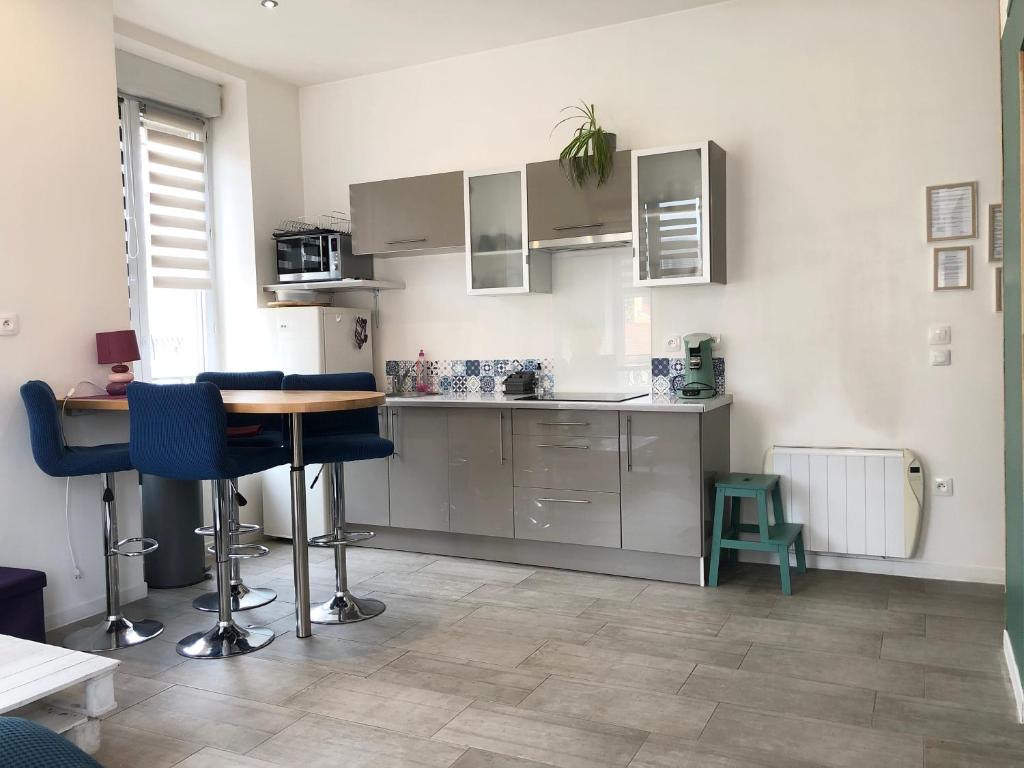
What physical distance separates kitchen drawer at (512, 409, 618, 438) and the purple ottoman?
2.31m

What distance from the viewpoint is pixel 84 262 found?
12.7 ft

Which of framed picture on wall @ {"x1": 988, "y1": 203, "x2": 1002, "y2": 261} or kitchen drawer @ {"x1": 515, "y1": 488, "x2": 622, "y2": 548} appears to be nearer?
framed picture on wall @ {"x1": 988, "y1": 203, "x2": 1002, "y2": 261}

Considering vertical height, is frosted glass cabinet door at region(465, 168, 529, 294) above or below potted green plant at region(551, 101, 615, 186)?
below

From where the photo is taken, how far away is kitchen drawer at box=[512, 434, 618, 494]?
4.25m

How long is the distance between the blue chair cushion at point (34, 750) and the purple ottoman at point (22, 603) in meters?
2.12

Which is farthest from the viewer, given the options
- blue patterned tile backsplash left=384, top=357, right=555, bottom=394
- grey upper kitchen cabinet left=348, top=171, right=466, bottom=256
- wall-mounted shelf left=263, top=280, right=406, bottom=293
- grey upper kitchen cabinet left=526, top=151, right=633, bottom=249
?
wall-mounted shelf left=263, top=280, right=406, bottom=293

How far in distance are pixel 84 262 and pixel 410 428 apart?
1.87 meters

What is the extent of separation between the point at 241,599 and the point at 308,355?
165 cm

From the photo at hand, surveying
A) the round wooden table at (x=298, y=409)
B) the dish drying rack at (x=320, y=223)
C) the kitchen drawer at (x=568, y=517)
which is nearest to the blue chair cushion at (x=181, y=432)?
the round wooden table at (x=298, y=409)

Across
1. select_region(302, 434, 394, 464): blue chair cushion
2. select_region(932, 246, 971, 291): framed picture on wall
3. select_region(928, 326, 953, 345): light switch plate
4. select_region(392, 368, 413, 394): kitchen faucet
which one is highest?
select_region(932, 246, 971, 291): framed picture on wall

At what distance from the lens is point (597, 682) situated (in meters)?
3.00

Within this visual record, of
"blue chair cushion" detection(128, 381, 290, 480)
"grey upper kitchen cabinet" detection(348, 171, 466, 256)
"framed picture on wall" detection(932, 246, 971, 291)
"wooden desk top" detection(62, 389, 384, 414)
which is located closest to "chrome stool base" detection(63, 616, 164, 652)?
"blue chair cushion" detection(128, 381, 290, 480)

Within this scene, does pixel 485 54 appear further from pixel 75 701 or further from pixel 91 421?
pixel 75 701

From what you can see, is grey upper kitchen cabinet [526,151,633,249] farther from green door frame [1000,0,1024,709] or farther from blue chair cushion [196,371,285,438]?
green door frame [1000,0,1024,709]
